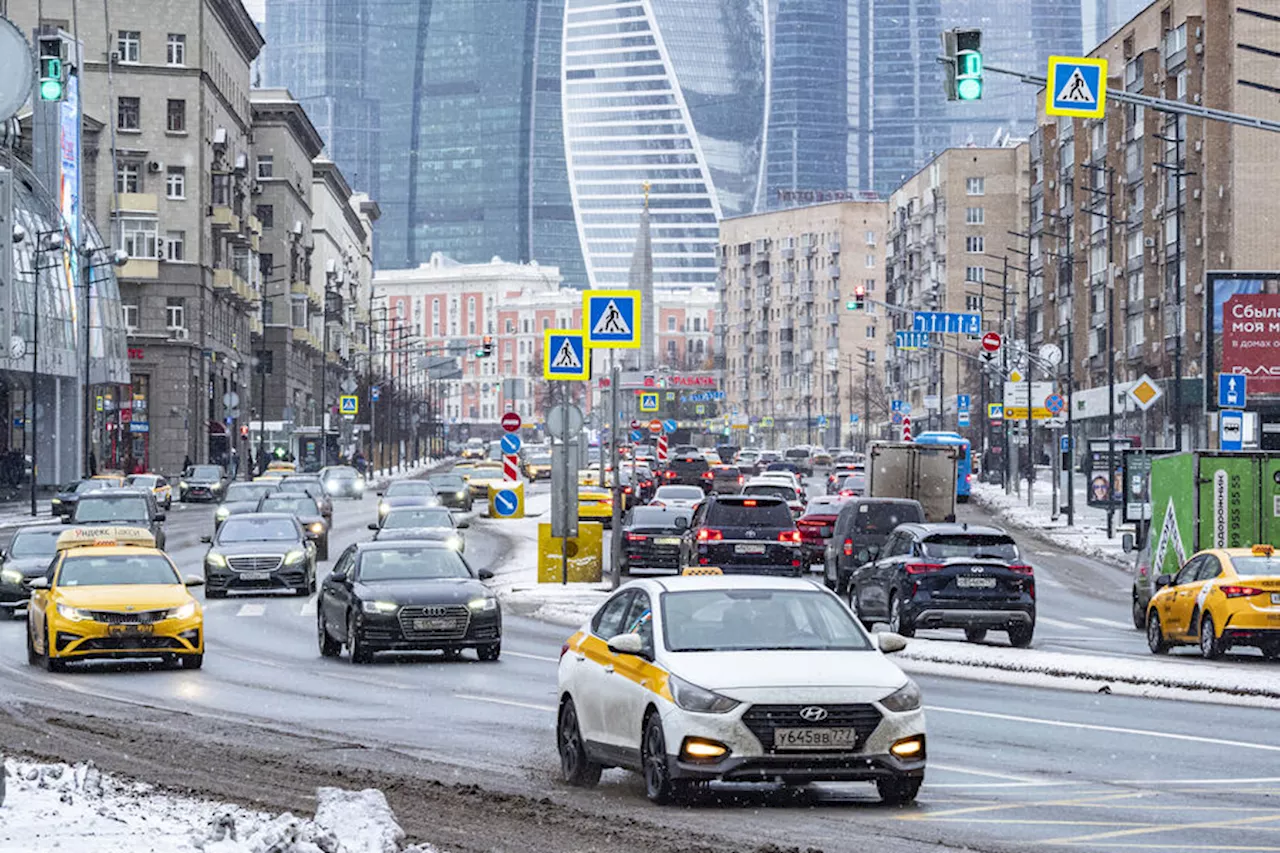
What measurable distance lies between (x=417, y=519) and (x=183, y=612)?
21.7 meters

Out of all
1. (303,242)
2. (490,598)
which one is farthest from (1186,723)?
(303,242)

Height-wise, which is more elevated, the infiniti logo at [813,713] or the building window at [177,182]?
the building window at [177,182]

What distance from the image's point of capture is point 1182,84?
92.1m

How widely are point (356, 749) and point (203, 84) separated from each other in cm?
10269

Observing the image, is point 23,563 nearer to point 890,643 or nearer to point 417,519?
point 417,519

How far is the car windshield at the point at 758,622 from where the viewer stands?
45.1 ft

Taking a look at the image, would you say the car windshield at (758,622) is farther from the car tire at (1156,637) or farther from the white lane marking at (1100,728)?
the car tire at (1156,637)

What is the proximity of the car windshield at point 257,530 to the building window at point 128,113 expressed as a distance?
256 feet

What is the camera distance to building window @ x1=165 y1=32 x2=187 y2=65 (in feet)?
375

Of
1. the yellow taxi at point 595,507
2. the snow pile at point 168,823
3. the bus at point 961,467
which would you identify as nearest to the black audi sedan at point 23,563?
the snow pile at point 168,823

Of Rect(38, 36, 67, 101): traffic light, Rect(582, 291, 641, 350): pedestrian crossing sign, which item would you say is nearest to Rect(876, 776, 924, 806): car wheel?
Rect(38, 36, 67, 101): traffic light

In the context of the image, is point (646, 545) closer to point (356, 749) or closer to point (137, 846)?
point (356, 749)

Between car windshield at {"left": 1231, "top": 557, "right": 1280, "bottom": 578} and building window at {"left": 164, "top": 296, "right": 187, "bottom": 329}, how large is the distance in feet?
296

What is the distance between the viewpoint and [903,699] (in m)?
13.0
